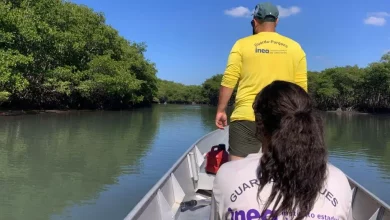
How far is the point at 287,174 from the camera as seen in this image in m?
1.39

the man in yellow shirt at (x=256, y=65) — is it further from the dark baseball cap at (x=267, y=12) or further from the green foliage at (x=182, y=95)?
the green foliage at (x=182, y=95)

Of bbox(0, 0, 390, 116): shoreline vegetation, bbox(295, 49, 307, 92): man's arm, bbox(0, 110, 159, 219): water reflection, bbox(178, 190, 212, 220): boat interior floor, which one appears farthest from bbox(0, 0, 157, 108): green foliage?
bbox(295, 49, 307, 92): man's arm

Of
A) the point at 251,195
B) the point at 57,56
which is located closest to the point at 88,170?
the point at 251,195

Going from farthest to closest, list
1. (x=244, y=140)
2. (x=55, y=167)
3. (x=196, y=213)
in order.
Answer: (x=55, y=167) < (x=196, y=213) < (x=244, y=140)

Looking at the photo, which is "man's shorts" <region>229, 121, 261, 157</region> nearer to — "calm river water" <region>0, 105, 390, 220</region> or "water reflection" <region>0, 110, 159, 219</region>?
"calm river water" <region>0, 105, 390, 220</region>

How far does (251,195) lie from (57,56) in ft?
110

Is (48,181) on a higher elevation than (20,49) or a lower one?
lower

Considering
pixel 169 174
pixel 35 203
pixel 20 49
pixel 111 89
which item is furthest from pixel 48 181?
pixel 111 89

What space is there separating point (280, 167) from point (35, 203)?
246 inches

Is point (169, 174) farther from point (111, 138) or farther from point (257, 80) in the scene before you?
point (111, 138)

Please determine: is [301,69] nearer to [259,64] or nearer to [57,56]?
[259,64]

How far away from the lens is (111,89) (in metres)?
38.7

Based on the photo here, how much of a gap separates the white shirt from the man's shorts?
4.29 ft

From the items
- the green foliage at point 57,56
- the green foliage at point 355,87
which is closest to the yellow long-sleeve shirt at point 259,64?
the green foliage at point 57,56
